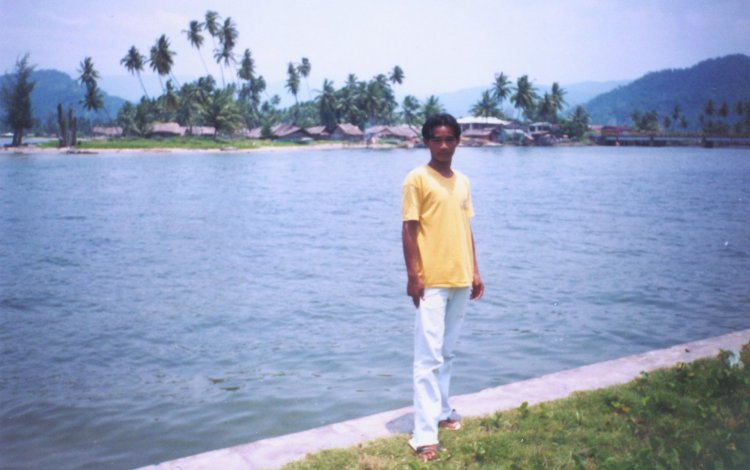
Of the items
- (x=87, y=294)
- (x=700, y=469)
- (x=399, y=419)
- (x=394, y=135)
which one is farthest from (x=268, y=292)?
(x=394, y=135)

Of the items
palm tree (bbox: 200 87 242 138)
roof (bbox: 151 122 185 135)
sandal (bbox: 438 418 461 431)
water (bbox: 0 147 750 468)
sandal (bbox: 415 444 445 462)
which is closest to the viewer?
sandal (bbox: 415 444 445 462)

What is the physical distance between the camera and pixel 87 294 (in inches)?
488

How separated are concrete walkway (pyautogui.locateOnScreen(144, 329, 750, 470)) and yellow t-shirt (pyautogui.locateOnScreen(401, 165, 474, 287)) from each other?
1.27m

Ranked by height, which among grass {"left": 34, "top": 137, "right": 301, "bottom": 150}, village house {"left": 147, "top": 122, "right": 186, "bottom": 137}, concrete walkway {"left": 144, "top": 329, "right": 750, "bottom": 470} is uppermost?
village house {"left": 147, "top": 122, "right": 186, "bottom": 137}

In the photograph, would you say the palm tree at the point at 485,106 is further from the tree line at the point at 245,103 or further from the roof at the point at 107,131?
the roof at the point at 107,131

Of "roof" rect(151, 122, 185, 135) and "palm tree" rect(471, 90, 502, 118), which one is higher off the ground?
"palm tree" rect(471, 90, 502, 118)

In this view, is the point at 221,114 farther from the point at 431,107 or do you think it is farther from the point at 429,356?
the point at 429,356

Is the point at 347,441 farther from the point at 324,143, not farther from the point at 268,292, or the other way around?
the point at 324,143

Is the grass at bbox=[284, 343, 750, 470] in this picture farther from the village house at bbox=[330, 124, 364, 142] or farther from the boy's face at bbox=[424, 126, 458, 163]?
the village house at bbox=[330, 124, 364, 142]

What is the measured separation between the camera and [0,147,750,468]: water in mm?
6535

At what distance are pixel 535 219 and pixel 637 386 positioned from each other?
18718 mm

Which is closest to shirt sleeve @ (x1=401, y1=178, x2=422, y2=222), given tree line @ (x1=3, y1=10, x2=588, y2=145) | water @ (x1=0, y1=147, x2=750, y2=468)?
water @ (x1=0, y1=147, x2=750, y2=468)

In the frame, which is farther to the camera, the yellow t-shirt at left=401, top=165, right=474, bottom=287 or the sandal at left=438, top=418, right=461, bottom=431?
the sandal at left=438, top=418, right=461, bottom=431

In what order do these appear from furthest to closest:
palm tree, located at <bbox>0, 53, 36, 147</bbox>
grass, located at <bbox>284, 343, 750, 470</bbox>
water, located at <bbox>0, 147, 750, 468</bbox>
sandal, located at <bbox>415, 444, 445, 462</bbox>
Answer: palm tree, located at <bbox>0, 53, 36, 147</bbox> → water, located at <bbox>0, 147, 750, 468</bbox> → sandal, located at <bbox>415, 444, 445, 462</bbox> → grass, located at <bbox>284, 343, 750, 470</bbox>
